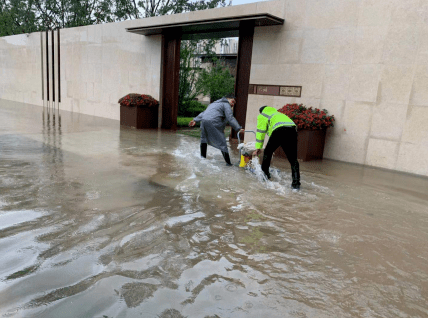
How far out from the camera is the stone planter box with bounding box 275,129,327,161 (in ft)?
27.9

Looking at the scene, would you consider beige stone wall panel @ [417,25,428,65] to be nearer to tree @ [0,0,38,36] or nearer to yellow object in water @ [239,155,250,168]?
yellow object in water @ [239,155,250,168]

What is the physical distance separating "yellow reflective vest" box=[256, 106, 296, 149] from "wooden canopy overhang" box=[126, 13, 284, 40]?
4.03 m

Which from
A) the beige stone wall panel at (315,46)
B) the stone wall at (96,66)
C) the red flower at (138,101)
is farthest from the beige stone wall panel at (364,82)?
the stone wall at (96,66)

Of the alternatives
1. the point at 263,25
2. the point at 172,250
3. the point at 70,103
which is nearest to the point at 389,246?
the point at 172,250

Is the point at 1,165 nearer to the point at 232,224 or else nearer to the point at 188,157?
the point at 188,157

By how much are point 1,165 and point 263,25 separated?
7542 mm

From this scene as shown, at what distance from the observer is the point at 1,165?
6.43m

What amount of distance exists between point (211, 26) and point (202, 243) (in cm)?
863

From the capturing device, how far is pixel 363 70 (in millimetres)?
8445

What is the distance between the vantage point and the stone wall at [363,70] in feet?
25.6

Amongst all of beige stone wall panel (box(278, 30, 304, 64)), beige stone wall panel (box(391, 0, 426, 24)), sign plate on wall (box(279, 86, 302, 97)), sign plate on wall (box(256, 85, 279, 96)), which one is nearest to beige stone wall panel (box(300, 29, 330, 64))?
beige stone wall panel (box(278, 30, 304, 64))

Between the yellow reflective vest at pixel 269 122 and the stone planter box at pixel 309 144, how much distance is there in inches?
94.7

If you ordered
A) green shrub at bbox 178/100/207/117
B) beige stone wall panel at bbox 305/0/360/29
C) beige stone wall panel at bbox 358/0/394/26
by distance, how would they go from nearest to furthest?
beige stone wall panel at bbox 358/0/394/26, beige stone wall panel at bbox 305/0/360/29, green shrub at bbox 178/100/207/117

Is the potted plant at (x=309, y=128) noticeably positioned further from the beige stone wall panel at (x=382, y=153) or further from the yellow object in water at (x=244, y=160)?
the yellow object in water at (x=244, y=160)
